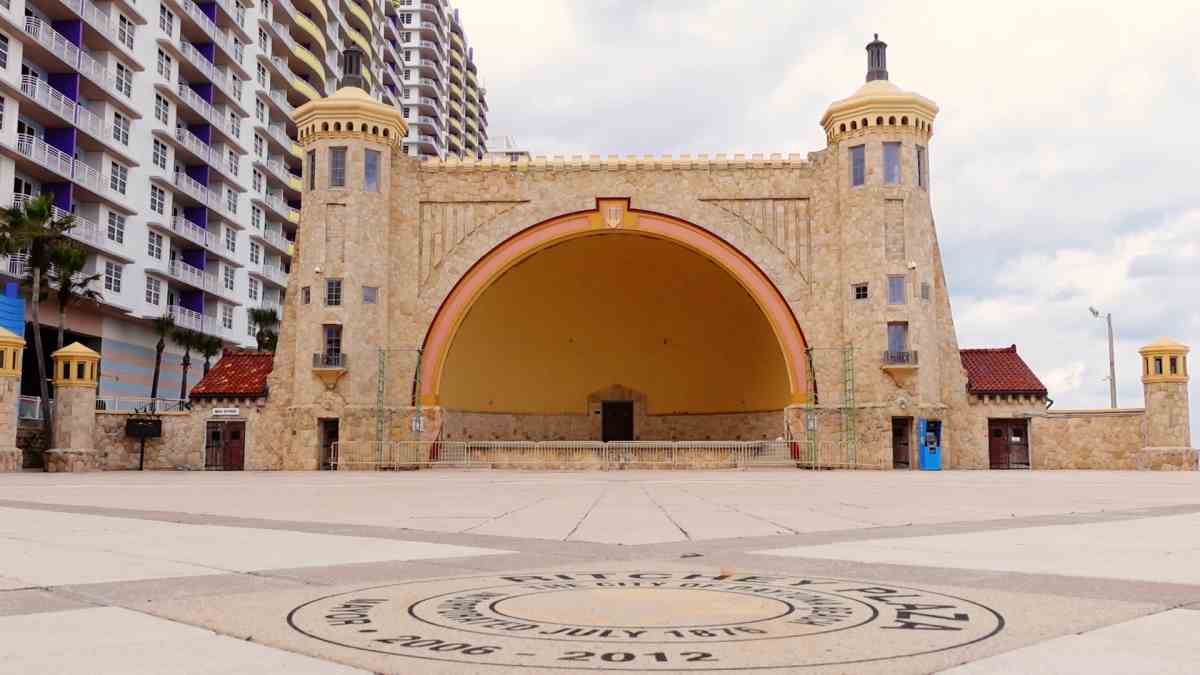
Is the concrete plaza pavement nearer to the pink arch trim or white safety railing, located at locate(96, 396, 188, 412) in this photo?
the pink arch trim

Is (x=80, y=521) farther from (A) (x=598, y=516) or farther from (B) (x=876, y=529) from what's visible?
(B) (x=876, y=529)

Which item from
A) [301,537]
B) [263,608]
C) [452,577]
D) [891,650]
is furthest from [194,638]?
[301,537]

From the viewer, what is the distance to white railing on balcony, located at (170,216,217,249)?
2378 inches

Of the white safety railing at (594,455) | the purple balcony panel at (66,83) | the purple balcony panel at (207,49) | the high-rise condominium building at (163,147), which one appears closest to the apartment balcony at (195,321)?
the high-rise condominium building at (163,147)

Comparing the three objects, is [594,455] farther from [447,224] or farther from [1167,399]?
[1167,399]

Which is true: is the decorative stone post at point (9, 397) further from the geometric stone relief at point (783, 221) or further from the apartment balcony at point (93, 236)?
the geometric stone relief at point (783, 221)

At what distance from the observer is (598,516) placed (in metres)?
12.4

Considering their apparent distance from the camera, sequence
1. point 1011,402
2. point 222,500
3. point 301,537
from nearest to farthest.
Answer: point 301,537 → point 222,500 → point 1011,402

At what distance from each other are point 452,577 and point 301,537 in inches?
142

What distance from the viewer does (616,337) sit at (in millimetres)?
53781

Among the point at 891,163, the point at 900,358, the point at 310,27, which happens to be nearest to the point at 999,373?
the point at 900,358

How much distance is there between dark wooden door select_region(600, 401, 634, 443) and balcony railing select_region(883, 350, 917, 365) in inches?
700

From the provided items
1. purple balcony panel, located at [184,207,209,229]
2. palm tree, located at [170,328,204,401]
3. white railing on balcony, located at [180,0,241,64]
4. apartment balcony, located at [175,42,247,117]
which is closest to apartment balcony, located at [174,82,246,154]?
apartment balcony, located at [175,42,247,117]

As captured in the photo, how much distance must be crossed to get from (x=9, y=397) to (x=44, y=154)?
1656 centimetres
